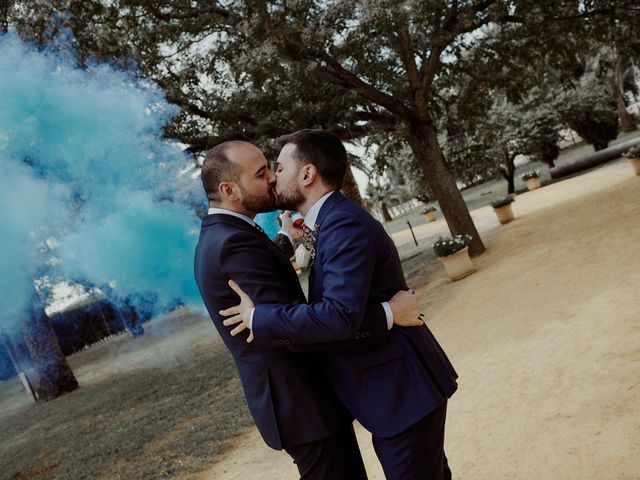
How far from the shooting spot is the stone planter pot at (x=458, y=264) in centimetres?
1134

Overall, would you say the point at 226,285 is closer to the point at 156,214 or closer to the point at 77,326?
the point at 156,214

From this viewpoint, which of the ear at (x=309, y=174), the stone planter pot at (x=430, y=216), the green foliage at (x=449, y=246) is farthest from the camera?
the stone planter pot at (x=430, y=216)

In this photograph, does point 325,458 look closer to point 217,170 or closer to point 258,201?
point 258,201

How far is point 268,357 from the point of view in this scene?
8.00 ft

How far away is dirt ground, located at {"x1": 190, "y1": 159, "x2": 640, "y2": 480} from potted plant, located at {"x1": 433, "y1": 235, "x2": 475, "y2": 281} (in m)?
0.30

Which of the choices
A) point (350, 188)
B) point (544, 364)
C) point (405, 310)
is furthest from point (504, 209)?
point (405, 310)

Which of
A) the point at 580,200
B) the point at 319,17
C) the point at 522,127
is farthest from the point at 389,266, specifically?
the point at 522,127

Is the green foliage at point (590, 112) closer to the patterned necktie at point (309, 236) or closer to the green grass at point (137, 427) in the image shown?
the green grass at point (137, 427)

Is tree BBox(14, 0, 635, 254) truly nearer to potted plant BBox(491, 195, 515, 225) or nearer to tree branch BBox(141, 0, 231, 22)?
tree branch BBox(141, 0, 231, 22)

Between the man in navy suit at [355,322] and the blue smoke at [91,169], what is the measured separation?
834 centimetres

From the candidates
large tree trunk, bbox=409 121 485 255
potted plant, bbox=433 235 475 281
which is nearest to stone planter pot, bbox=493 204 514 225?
large tree trunk, bbox=409 121 485 255

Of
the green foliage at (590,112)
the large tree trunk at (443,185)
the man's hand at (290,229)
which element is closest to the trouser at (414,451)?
the man's hand at (290,229)

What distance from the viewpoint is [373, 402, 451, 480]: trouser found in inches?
89.4

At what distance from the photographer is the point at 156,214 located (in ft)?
34.3
